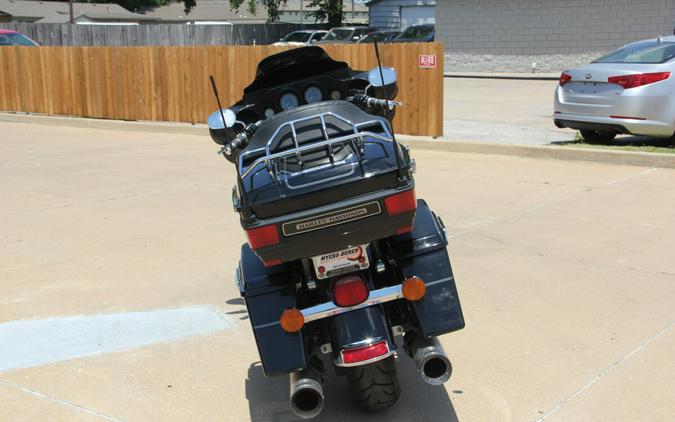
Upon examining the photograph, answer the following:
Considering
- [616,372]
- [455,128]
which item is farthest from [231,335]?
[455,128]

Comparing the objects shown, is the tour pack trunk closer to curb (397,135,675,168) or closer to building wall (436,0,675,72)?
curb (397,135,675,168)

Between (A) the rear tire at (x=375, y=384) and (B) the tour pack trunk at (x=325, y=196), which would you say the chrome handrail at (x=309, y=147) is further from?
(A) the rear tire at (x=375, y=384)

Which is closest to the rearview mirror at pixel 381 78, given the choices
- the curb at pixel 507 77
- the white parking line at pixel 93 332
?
the white parking line at pixel 93 332

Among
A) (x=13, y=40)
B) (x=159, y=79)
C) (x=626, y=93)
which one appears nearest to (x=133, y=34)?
(x=13, y=40)

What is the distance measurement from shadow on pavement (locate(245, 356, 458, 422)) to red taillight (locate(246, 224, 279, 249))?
3.30 ft

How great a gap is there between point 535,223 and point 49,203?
5.25m

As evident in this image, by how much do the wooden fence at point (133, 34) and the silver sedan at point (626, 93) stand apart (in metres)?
34.9

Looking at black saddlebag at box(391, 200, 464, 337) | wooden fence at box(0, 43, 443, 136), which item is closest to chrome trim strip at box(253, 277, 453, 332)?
black saddlebag at box(391, 200, 464, 337)

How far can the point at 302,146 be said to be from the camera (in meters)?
3.52

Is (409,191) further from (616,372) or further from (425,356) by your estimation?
(616,372)

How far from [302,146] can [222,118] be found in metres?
0.71

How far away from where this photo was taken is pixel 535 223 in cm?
730

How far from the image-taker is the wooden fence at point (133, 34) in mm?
43219

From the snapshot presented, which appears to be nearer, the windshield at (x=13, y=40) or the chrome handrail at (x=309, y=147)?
the chrome handrail at (x=309, y=147)
